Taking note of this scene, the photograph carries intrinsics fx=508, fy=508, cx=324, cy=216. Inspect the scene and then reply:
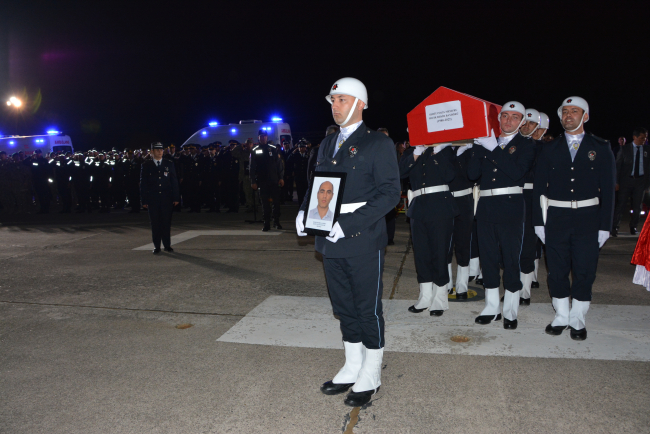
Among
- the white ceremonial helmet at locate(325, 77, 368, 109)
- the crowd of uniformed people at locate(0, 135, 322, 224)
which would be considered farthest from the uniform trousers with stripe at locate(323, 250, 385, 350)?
the crowd of uniformed people at locate(0, 135, 322, 224)

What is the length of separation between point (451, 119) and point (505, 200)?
913 mm

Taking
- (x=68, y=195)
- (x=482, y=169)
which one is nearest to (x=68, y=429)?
(x=482, y=169)

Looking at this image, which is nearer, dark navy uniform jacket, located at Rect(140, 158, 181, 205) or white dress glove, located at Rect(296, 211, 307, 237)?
white dress glove, located at Rect(296, 211, 307, 237)

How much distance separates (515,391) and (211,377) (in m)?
2.16

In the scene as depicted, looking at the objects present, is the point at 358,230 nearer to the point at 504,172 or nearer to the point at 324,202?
the point at 324,202

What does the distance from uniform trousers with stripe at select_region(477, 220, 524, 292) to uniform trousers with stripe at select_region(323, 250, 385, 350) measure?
185cm

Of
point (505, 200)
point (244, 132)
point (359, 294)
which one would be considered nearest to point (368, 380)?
point (359, 294)

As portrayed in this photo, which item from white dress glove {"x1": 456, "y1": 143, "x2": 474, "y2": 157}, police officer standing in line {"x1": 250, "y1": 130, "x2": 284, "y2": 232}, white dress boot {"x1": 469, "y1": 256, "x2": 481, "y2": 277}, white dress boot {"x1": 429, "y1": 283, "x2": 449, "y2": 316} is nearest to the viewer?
white dress boot {"x1": 429, "y1": 283, "x2": 449, "y2": 316}

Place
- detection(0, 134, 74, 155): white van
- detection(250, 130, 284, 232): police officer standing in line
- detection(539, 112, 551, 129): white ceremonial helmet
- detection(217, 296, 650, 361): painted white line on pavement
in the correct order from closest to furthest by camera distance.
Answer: detection(217, 296, 650, 361): painted white line on pavement → detection(539, 112, 551, 129): white ceremonial helmet → detection(250, 130, 284, 232): police officer standing in line → detection(0, 134, 74, 155): white van

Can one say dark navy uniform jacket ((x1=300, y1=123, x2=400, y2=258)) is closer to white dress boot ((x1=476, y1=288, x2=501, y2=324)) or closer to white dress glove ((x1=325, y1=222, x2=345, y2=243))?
white dress glove ((x1=325, y1=222, x2=345, y2=243))

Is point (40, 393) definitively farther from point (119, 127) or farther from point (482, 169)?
point (119, 127)

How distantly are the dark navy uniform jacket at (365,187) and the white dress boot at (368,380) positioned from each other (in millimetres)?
732

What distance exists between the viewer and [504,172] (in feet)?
15.6

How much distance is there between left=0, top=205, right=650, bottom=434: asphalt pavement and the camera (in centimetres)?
315
